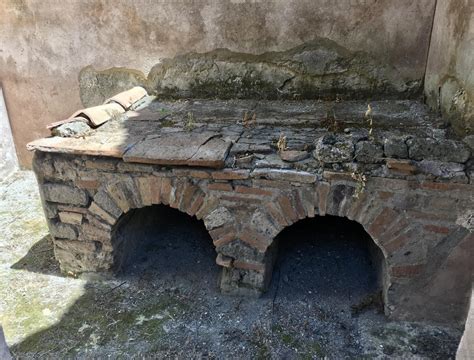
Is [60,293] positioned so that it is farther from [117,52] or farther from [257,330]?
[117,52]

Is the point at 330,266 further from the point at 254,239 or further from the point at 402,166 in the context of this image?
the point at 402,166

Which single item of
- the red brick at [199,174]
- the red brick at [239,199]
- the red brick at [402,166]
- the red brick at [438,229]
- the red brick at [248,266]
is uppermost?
the red brick at [402,166]

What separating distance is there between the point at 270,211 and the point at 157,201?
882mm

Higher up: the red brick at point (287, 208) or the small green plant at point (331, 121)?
the small green plant at point (331, 121)

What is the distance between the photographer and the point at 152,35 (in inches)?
174

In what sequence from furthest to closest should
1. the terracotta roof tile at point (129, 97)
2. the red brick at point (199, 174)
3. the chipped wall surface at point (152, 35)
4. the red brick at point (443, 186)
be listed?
the terracotta roof tile at point (129, 97) < the chipped wall surface at point (152, 35) < the red brick at point (199, 174) < the red brick at point (443, 186)

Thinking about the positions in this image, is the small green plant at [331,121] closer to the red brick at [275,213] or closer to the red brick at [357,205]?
the red brick at [357,205]

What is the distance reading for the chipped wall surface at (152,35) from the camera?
3.94m

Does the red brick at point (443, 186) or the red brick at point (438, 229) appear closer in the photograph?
the red brick at point (443, 186)

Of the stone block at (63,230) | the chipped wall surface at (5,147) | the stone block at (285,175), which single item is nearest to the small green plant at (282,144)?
the stone block at (285,175)

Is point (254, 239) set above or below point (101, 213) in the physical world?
below

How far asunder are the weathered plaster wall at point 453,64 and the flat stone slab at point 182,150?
172 centimetres

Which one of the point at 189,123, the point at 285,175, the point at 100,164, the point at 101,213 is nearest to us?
the point at 285,175

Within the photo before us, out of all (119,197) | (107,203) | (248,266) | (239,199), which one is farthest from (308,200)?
(107,203)
